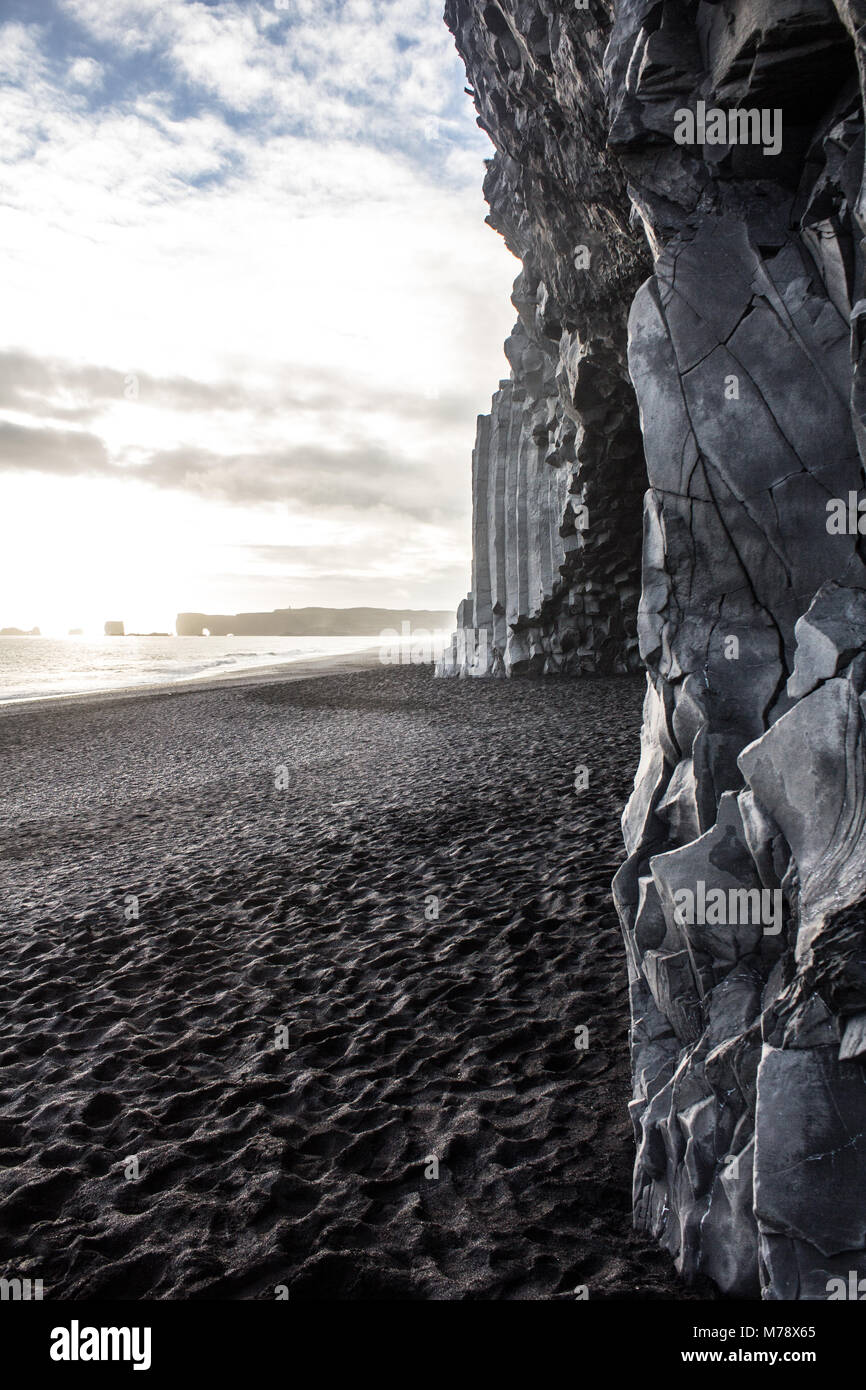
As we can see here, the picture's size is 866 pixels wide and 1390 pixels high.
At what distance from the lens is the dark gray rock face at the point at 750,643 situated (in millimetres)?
3922

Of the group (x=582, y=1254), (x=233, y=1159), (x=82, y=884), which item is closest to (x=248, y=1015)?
(x=233, y=1159)

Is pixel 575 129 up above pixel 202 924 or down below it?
above

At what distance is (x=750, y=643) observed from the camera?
230 inches

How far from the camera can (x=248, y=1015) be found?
25.1 feet

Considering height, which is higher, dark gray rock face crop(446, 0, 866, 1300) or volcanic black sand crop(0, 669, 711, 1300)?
dark gray rock face crop(446, 0, 866, 1300)

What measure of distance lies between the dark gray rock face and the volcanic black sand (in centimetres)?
99

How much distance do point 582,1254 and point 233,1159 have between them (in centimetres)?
256

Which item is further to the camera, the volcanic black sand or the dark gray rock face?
the volcanic black sand

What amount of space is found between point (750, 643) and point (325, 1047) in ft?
16.8

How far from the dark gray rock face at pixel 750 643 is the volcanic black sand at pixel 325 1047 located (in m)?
0.99

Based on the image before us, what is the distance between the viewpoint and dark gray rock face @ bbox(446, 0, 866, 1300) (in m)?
3.92
